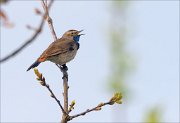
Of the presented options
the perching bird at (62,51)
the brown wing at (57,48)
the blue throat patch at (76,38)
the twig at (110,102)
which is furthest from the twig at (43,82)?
the blue throat patch at (76,38)

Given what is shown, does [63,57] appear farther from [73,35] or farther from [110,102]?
[110,102]

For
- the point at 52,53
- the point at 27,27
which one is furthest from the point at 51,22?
the point at 52,53

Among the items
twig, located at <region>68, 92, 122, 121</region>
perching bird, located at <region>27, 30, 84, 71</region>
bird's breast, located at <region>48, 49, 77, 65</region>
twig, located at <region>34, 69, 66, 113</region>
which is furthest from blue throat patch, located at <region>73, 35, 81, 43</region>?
twig, located at <region>34, 69, 66, 113</region>

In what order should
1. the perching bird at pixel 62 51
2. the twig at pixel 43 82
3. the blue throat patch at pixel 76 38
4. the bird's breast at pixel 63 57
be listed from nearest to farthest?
the twig at pixel 43 82
the perching bird at pixel 62 51
the bird's breast at pixel 63 57
the blue throat patch at pixel 76 38

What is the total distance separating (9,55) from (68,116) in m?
2.32

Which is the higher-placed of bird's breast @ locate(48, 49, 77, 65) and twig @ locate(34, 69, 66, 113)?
twig @ locate(34, 69, 66, 113)

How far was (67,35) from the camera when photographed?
14789mm

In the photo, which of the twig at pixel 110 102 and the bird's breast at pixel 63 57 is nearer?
the twig at pixel 110 102

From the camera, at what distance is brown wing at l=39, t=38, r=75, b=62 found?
38.9 feet

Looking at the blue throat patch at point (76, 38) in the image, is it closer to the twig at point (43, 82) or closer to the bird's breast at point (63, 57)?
the bird's breast at point (63, 57)

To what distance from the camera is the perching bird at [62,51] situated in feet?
38.7

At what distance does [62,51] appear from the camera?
12.9m

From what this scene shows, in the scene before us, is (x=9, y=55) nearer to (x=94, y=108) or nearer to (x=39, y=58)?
(x=94, y=108)

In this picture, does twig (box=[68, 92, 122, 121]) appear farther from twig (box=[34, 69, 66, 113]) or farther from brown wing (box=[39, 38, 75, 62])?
brown wing (box=[39, 38, 75, 62])
